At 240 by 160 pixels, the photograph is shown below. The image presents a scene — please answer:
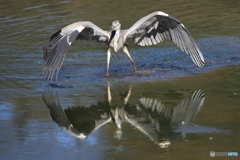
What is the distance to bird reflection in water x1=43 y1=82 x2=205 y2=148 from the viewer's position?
5.03 meters

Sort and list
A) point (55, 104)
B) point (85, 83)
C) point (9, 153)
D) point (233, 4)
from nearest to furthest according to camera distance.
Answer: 1. point (9, 153)
2. point (55, 104)
3. point (85, 83)
4. point (233, 4)

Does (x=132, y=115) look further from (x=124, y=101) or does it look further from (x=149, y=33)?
(x=149, y=33)

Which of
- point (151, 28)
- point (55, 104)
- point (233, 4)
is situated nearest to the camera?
Answer: point (55, 104)

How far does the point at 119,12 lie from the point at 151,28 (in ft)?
17.9

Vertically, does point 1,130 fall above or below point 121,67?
above

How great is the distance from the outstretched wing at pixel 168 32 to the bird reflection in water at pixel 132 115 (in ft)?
4.84

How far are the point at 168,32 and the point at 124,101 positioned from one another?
228 centimetres

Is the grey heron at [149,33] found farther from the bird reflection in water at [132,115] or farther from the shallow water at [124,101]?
the bird reflection in water at [132,115]

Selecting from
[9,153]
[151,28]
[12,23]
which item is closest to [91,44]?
[151,28]

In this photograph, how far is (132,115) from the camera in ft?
18.6

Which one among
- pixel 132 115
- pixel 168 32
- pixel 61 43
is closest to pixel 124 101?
pixel 132 115

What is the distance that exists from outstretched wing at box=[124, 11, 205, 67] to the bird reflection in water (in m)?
1.48

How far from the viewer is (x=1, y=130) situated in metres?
5.19

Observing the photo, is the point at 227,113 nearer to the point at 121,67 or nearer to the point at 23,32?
the point at 121,67
